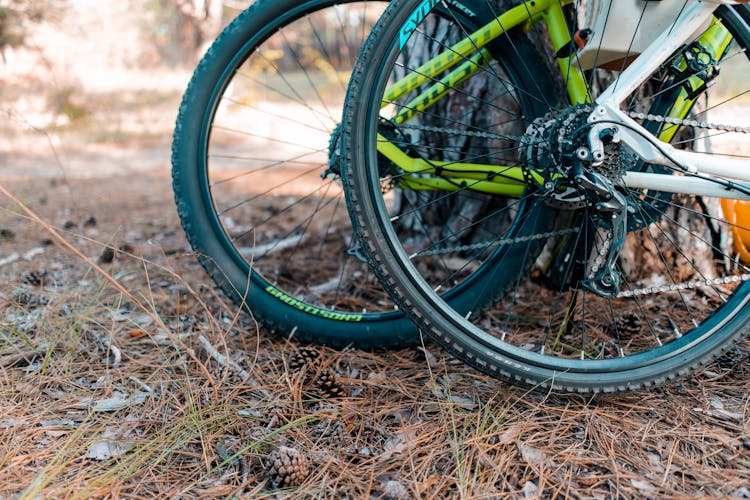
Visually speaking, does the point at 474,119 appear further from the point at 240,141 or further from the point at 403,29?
the point at 240,141

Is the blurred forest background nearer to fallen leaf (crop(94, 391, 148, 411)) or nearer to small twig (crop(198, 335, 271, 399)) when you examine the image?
small twig (crop(198, 335, 271, 399))

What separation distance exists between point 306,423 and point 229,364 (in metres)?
0.33

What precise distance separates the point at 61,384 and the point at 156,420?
14.1 inches

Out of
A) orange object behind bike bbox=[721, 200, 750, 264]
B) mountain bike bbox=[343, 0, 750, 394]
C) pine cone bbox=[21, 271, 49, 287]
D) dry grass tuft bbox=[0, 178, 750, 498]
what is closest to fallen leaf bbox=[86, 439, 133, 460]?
dry grass tuft bbox=[0, 178, 750, 498]

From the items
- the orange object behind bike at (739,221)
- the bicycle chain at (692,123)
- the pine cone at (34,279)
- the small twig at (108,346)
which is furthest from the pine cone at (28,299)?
the orange object behind bike at (739,221)

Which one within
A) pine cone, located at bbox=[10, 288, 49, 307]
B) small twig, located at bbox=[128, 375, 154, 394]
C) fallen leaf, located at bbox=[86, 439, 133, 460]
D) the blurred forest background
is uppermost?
the blurred forest background

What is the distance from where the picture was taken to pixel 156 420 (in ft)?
4.45

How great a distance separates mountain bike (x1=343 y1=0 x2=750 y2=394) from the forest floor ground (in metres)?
0.14

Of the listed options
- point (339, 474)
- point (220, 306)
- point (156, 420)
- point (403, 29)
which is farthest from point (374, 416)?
point (403, 29)

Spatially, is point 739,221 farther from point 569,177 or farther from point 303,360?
point 303,360

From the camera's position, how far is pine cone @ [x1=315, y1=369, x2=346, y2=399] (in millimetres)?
1461

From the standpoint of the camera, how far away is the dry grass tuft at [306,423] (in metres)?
1.17

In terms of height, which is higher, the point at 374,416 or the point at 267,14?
the point at 267,14

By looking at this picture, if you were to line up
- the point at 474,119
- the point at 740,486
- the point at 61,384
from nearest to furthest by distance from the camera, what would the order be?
1. the point at 740,486
2. the point at 61,384
3. the point at 474,119
